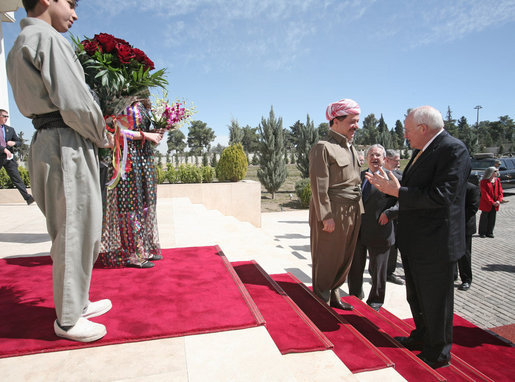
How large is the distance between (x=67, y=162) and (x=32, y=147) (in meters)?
0.23

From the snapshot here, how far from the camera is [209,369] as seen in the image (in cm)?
155

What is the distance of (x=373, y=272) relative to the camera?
11.5ft

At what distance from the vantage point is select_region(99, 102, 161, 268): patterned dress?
9.64 ft

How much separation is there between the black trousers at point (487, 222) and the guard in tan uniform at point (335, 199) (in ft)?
22.7

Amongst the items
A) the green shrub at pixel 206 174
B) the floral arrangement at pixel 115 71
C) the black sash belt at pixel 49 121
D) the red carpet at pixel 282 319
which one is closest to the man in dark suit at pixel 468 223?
the red carpet at pixel 282 319

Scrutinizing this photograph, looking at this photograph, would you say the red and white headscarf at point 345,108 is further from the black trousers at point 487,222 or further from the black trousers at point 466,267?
the black trousers at point 487,222

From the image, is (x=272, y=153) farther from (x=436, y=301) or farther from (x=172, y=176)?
(x=436, y=301)

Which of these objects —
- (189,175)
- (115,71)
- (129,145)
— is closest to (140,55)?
(115,71)

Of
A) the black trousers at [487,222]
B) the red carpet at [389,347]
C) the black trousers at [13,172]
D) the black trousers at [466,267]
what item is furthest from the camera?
the black trousers at [487,222]

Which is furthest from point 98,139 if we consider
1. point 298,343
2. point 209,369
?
point 298,343

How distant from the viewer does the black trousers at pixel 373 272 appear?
11.4 ft

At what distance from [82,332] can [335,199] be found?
6.93ft

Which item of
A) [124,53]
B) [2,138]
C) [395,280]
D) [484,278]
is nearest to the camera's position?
[124,53]

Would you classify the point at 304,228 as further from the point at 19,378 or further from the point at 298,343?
the point at 19,378
